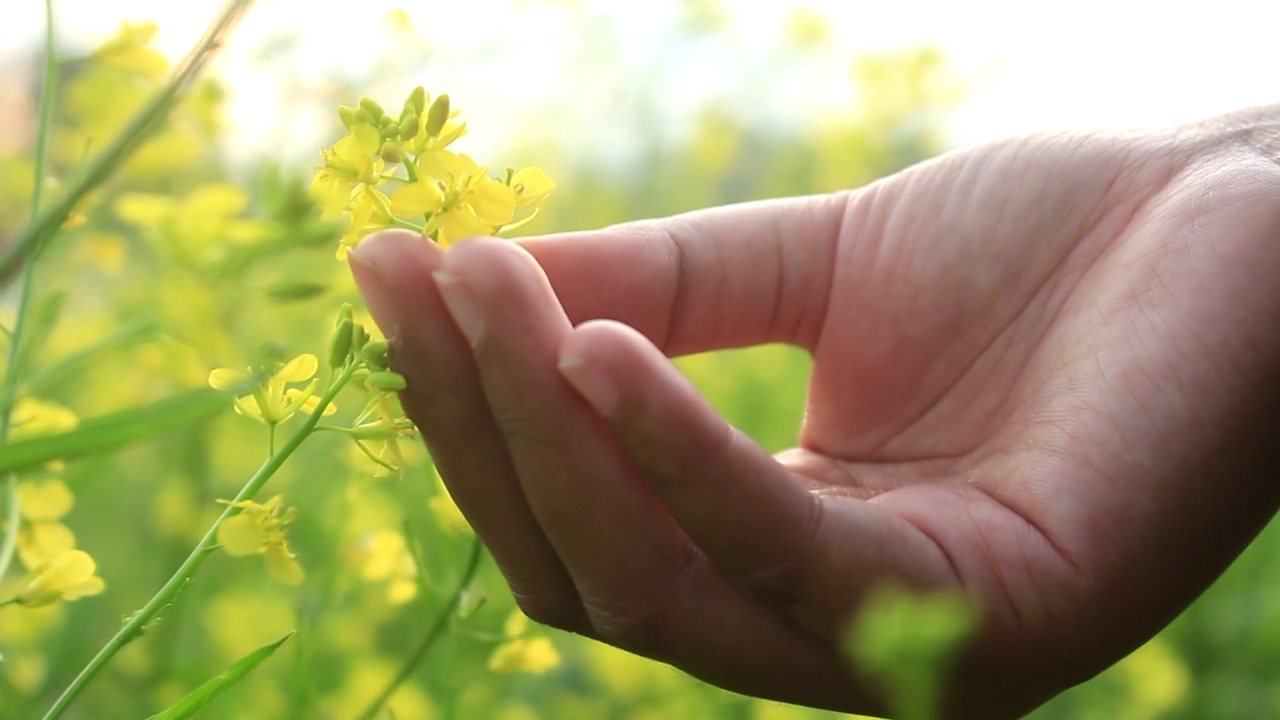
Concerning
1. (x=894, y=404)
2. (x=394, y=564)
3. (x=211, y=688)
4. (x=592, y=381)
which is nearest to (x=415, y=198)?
(x=592, y=381)

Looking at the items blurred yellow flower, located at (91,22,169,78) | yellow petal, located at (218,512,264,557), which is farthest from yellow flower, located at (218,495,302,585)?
blurred yellow flower, located at (91,22,169,78)

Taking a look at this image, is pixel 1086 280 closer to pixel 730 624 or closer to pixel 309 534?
pixel 730 624

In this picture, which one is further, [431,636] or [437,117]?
[431,636]

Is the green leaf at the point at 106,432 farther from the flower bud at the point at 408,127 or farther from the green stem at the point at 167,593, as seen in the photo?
the flower bud at the point at 408,127

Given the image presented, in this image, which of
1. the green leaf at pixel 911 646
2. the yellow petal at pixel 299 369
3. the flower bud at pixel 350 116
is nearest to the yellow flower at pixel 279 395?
the yellow petal at pixel 299 369

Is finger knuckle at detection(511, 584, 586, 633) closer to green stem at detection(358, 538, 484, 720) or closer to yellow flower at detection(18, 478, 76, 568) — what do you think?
green stem at detection(358, 538, 484, 720)

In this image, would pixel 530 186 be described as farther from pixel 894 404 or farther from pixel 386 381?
pixel 894 404
